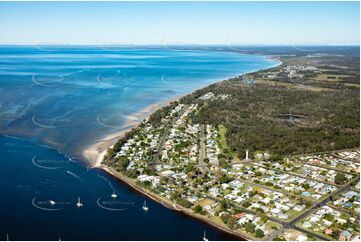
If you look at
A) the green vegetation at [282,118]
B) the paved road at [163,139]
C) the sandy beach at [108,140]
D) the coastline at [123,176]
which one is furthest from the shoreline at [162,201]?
the green vegetation at [282,118]

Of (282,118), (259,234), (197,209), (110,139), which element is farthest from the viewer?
(282,118)

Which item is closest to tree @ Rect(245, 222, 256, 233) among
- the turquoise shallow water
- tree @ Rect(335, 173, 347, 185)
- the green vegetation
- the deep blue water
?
the deep blue water

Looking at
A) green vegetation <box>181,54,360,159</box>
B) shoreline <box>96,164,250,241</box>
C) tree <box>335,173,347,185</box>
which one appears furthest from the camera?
green vegetation <box>181,54,360,159</box>

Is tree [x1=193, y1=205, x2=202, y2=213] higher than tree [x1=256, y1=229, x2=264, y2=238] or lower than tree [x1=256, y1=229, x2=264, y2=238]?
higher

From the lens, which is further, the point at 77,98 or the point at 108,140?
the point at 77,98

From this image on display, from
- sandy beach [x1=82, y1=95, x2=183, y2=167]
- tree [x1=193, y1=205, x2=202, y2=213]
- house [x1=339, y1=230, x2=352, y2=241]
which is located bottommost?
house [x1=339, y1=230, x2=352, y2=241]

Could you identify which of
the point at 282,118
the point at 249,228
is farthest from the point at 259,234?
the point at 282,118

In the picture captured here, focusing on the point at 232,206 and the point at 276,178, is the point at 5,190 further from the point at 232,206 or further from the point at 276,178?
the point at 276,178

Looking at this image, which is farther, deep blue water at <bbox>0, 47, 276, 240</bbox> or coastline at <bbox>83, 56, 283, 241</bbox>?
coastline at <bbox>83, 56, 283, 241</bbox>

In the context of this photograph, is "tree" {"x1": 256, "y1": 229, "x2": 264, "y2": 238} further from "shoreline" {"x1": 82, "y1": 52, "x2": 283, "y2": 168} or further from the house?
"shoreline" {"x1": 82, "y1": 52, "x2": 283, "y2": 168}

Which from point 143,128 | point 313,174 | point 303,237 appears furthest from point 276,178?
point 143,128

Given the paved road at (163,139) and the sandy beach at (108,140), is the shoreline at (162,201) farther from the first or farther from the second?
the paved road at (163,139)

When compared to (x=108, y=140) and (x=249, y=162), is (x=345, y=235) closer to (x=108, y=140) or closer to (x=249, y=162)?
(x=249, y=162)
